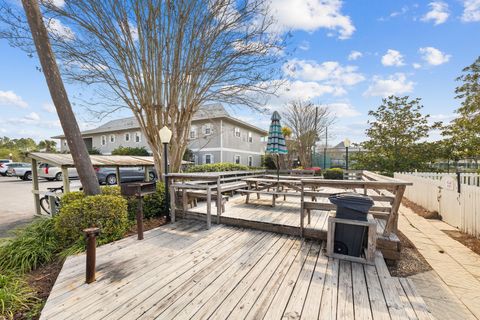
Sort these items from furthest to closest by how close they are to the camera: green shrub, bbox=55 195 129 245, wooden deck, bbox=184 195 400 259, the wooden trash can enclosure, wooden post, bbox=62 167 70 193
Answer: wooden post, bbox=62 167 70 193, the wooden trash can enclosure, green shrub, bbox=55 195 129 245, wooden deck, bbox=184 195 400 259

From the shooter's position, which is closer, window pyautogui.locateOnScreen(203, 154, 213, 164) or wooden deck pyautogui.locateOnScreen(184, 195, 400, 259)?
wooden deck pyautogui.locateOnScreen(184, 195, 400, 259)

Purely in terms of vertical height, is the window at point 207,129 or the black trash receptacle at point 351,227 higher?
the window at point 207,129

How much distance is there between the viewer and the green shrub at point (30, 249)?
3.36 meters

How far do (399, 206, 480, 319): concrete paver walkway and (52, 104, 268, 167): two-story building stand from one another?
11.5 m

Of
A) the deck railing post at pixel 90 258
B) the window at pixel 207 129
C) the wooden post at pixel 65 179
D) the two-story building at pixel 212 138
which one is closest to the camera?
the deck railing post at pixel 90 258

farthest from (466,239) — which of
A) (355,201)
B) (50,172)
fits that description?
(50,172)

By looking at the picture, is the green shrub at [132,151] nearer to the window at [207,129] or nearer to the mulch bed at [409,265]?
the window at [207,129]

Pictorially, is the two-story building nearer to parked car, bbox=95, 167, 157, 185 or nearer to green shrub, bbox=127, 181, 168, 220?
parked car, bbox=95, 167, 157, 185

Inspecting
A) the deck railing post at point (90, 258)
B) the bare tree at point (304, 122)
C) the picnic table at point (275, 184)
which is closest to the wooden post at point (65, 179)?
the deck railing post at point (90, 258)

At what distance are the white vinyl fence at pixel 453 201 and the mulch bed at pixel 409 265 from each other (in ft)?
5.81

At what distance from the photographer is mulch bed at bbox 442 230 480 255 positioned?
3905 millimetres

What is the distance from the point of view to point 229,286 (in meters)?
2.43

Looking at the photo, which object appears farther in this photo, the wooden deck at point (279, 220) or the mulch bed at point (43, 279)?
the wooden deck at point (279, 220)

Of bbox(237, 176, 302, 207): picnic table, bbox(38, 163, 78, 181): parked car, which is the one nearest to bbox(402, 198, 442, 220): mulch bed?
bbox(237, 176, 302, 207): picnic table
